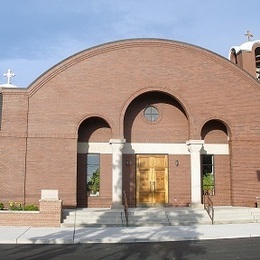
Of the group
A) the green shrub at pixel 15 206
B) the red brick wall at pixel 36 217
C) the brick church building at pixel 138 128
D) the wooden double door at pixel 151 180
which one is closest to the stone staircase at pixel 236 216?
the brick church building at pixel 138 128

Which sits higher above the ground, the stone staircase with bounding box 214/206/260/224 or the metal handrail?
the metal handrail

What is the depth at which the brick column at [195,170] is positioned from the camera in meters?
19.9

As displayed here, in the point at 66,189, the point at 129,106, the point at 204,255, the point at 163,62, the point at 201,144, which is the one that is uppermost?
the point at 163,62

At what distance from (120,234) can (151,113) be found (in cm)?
899

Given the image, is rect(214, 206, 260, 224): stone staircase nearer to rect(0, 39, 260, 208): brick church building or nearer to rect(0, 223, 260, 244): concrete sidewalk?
rect(0, 223, 260, 244): concrete sidewalk

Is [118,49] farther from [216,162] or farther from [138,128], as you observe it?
[216,162]

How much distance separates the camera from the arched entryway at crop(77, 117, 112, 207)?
67.2 ft

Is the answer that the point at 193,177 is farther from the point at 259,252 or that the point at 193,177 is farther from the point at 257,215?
the point at 259,252

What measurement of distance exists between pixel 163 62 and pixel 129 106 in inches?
115

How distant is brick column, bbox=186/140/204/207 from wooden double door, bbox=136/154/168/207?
1.51 meters

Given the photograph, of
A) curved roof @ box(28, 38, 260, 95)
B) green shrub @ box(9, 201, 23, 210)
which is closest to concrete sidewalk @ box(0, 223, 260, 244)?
green shrub @ box(9, 201, 23, 210)

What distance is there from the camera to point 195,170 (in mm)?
20219

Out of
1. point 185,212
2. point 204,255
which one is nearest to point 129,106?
point 185,212

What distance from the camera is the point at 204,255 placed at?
1058 cm
